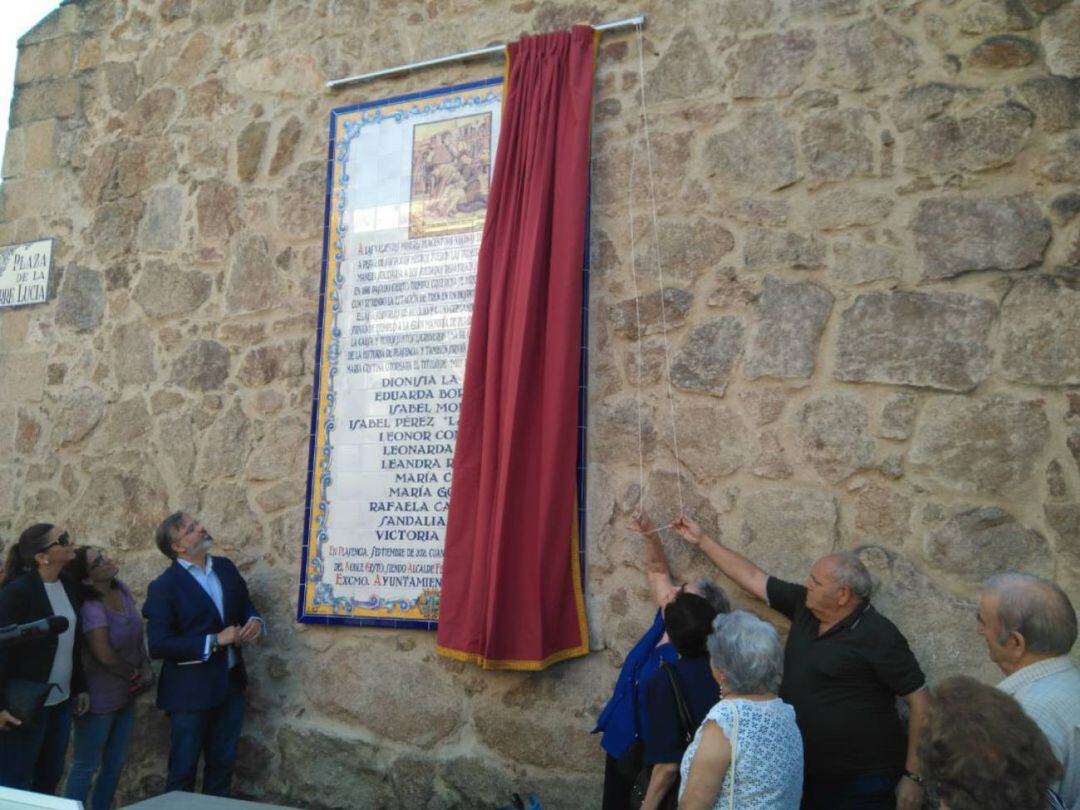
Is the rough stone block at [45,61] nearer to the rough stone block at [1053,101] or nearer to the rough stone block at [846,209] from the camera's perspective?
the rough stone block at [846,209]

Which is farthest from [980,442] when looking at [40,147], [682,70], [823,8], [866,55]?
[40,147]

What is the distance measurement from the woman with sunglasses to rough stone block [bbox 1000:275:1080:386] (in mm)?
3656

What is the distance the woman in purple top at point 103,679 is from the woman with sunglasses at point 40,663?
0.20 feet

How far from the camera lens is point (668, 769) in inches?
105

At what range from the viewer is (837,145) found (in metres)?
3.62

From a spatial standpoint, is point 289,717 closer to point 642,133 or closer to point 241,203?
point 241,203

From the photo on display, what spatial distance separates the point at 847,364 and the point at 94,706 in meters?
3.36

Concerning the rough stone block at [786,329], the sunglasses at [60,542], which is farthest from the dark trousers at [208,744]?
the rough stone block at [786,329]

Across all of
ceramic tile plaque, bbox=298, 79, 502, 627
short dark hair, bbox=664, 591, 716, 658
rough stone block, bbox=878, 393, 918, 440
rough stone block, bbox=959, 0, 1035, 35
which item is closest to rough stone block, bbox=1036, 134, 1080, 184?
rough stone block, bbox=959, 0, 1035, 35

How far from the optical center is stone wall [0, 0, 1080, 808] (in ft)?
10.7

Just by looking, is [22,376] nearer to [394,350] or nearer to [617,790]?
[394,350]

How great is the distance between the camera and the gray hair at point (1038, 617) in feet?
7.62

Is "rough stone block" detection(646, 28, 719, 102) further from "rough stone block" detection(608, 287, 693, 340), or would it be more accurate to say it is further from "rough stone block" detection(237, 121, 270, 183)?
"rough stone block" detection(237, 121, 270, 183)

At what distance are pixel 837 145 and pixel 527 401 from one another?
158 centimetres
